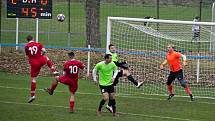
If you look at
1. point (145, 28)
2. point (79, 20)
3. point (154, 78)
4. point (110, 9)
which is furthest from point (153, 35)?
point (110, 9)

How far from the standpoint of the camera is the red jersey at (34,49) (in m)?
21.0

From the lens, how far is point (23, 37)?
135 feet

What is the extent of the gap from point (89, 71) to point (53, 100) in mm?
6312

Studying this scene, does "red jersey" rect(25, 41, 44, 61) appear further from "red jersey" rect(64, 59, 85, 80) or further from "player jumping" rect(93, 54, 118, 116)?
"player jumping" rect(93, 54, 118, 116)

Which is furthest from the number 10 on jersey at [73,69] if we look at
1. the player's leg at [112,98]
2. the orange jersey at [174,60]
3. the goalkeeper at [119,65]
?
the orange jersey at [174,60]

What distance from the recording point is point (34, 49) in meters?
21.0

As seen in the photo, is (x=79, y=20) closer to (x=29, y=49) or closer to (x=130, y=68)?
(x=130, y=68)

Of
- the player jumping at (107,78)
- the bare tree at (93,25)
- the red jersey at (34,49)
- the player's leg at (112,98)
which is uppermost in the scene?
the bare tree at (93,25)

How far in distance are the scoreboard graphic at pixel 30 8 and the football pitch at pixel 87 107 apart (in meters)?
3.42

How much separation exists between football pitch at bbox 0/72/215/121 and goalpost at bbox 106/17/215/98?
5.96 ft

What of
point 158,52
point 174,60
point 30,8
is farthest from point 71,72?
point 30,8

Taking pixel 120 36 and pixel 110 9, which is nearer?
pixel 120 36

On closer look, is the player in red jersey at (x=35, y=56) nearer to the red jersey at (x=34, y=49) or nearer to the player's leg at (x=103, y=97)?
the red jersey at (x=34, y=49)

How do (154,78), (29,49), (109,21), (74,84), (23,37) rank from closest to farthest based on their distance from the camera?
(74,84), (29,49), (109,21), (154,78), (23,37)
